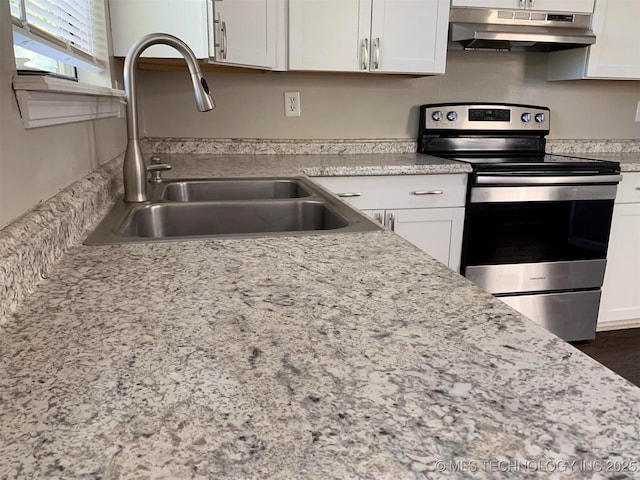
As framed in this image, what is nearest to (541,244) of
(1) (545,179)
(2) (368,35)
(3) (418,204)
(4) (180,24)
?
(1) (545,179)

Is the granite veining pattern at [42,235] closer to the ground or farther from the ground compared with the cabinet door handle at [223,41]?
closer to the ground

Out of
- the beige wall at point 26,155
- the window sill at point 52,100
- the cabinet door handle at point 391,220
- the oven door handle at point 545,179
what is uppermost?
the window sill at point 52,100

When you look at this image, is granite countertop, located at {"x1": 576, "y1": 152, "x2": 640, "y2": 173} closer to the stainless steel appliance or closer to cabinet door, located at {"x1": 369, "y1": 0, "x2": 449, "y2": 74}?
the stainless steel appliance

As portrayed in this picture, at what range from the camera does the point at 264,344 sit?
0.54m

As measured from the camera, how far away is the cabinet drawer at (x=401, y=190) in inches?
89.8

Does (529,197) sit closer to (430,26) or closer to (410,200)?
(410,200)

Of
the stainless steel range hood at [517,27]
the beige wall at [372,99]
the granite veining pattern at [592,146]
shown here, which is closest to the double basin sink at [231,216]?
the beige wall at [372,99]

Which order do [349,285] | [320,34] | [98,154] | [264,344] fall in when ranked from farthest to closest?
[320,34] → [98,154] → [349,285] → [264,344]

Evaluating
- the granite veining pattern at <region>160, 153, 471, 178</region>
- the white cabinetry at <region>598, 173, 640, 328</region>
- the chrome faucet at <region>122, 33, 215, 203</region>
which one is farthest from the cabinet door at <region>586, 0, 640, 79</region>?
the chrome faucet at <region>122, 33, 215, 203</region>

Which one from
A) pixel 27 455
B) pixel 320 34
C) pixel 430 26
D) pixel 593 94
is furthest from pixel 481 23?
pixel 27 455

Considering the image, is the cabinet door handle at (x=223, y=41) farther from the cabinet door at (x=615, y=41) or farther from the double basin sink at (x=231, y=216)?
the cabinet door at (x=615, y=41)

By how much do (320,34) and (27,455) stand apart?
2.27 meters

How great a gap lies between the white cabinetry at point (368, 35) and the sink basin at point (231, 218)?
1212 mm

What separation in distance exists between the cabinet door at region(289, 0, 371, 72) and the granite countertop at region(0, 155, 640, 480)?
1834 millimetres
